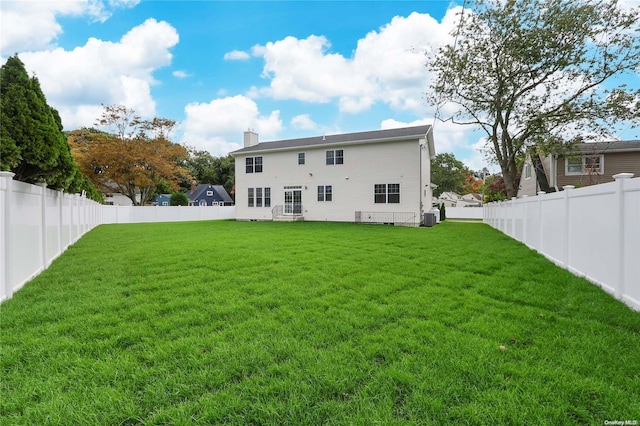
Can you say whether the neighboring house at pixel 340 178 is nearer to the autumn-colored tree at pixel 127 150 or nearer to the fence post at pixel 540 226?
the autumn-colored tree at pixel 127 150

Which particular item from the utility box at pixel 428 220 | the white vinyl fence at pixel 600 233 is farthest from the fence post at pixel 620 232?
the utility box at pixel 428 220

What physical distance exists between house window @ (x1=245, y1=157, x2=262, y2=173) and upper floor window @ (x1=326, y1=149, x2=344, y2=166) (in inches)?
216

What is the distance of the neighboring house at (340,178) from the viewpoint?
769 inches

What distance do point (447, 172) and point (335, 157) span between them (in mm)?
37198

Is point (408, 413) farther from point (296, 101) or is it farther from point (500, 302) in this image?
point (296, 101)

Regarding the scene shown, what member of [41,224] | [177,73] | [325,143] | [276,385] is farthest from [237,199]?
[276,385]

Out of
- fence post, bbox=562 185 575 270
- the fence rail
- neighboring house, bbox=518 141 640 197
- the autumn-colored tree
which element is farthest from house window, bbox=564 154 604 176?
the autumn-colored tree

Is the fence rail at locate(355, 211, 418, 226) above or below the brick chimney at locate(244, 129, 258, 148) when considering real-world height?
below

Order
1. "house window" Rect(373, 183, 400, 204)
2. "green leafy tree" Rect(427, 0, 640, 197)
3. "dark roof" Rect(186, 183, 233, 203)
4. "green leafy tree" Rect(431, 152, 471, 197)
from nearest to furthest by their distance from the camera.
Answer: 1. "green leafy tree" Rect(427, 0, 640, 197)
2. "house window" Rect(373, 183, 400, 204)
3. "dark roof" Rect(186, 183, 233, 203)
4. "green leafy tree" Rect(431, 152, 471, 197)

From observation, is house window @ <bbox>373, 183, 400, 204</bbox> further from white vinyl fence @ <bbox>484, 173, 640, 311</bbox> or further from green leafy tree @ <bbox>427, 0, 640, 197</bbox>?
white vinyl fence @ <bbox>484, 173, 640, 311</bbox>

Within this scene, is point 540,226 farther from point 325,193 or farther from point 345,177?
point 325,193

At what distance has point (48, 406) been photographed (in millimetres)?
2141

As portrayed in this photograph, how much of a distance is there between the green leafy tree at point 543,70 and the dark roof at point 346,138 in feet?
8.39

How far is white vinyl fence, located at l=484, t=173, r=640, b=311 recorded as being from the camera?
3859mm
